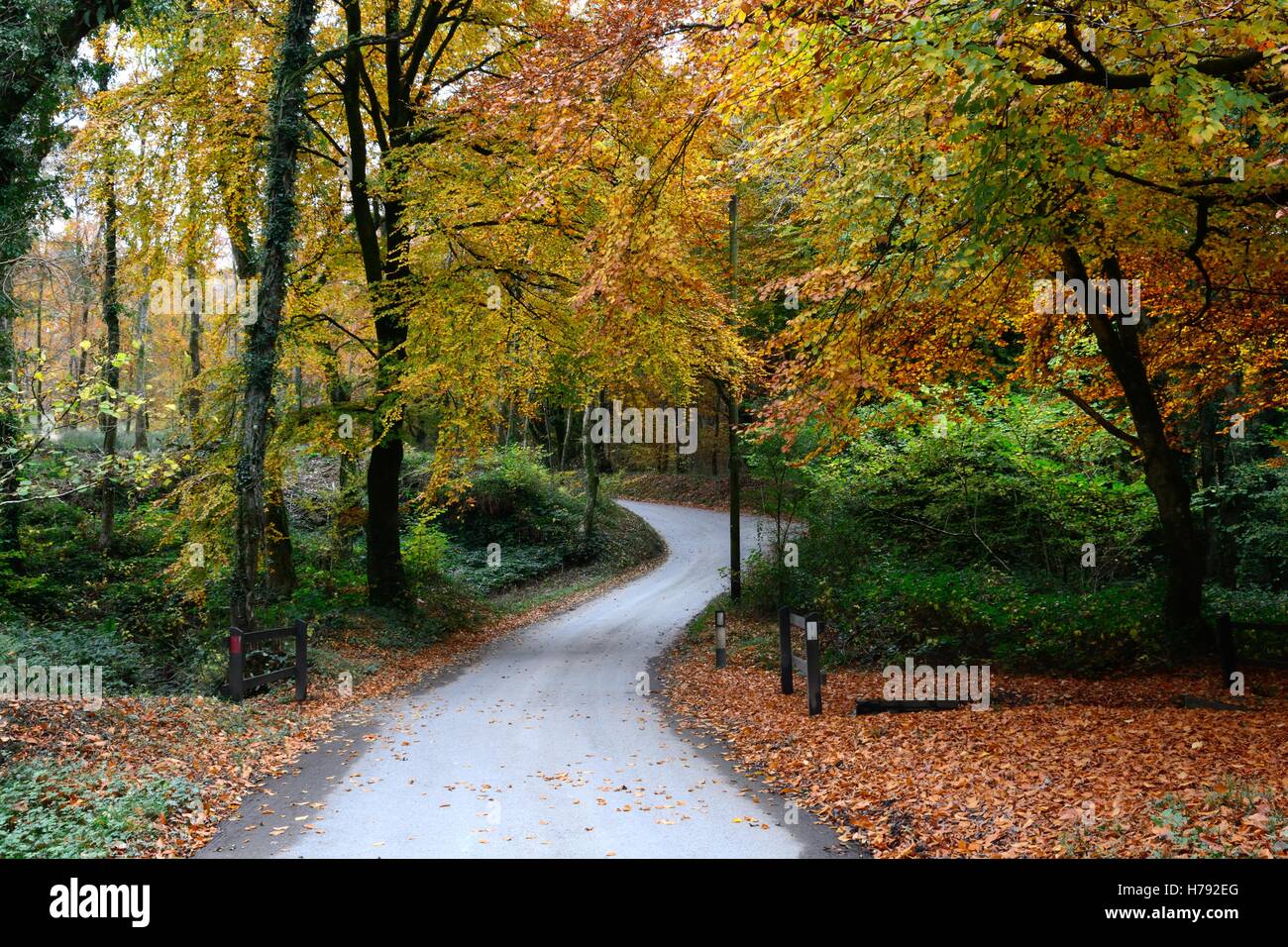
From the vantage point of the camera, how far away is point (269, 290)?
11195mm

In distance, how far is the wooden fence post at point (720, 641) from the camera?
13492 mm

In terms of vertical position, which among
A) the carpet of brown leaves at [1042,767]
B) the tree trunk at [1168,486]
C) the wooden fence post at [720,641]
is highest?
the tree trunk at [1168,486]

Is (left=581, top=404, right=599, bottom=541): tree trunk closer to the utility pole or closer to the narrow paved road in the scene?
the utility pole

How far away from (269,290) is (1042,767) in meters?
11.0

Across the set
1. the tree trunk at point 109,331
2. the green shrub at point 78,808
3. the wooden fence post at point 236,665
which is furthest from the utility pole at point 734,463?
the green shrub at point 78,808

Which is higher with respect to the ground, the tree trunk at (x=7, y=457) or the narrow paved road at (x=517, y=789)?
the tree trunk at (x=7, y=457)

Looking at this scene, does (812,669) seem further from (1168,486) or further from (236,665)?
(236,665)

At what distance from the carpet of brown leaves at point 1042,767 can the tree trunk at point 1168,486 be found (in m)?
1.04

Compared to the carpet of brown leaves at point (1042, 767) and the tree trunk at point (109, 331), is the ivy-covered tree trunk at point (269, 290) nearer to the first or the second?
the tree trunk at point (109, 331)

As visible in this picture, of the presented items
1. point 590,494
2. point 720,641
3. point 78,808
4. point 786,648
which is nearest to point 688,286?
point 786,648

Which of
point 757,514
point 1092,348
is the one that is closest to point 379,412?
point 1092,348

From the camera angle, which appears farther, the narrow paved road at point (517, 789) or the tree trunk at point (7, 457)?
the tree trunk at point (7, 457)

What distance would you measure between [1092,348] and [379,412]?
12.3m

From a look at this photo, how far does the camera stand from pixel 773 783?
7035mm
